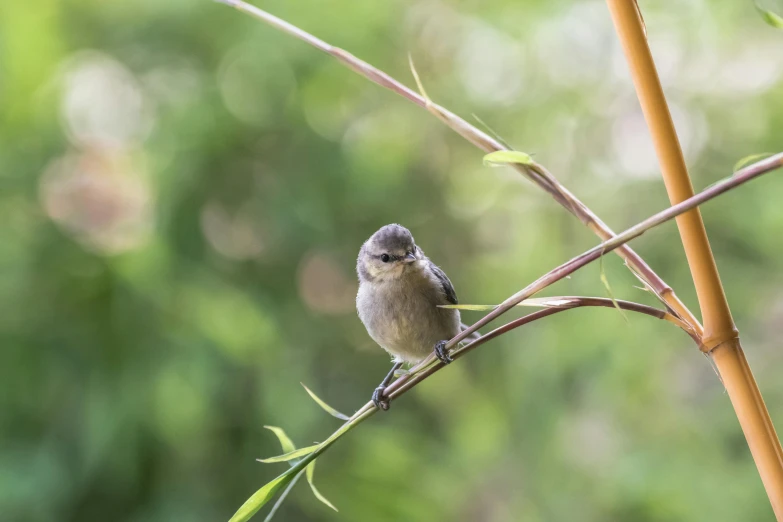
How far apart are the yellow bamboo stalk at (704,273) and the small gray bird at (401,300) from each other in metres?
0.77

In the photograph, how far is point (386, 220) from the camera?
209 centimetres

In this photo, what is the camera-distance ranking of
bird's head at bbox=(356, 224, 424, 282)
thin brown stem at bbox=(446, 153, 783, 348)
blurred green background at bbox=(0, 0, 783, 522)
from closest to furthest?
thin brown stem at bbox=(446, 153, 783, 348) < bird's head at bbox=(356, 224, 424, 282) < blurred green background at bbox=(0, 0, 783, 522)

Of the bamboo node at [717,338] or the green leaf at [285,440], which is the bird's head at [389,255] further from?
the bamboo node at [717,338]

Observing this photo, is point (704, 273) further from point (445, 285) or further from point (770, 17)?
point (445, 285)

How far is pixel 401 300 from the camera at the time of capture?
127 centimetres

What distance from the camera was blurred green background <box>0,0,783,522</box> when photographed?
6.09 feet

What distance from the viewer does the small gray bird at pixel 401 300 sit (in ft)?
4.12

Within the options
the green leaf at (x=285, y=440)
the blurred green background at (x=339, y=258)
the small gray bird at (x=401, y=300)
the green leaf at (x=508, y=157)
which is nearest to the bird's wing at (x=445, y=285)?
the small gray bird at (x=401, y=300)

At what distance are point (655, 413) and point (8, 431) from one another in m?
1.61

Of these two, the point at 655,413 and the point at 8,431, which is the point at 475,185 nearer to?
the point at 655,413

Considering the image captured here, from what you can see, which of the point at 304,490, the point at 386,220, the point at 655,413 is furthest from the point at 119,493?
the point at 655,413

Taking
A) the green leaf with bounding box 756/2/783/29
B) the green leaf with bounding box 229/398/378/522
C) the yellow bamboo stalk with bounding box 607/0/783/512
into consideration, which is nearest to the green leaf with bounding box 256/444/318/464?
the green leaf with bounding box 229/398/378/522

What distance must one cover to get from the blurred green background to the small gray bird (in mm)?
595

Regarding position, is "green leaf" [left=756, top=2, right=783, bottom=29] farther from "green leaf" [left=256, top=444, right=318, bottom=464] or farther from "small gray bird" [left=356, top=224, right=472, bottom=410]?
"small gray bird" [left=356, top=224, right=472, bottom=410]
